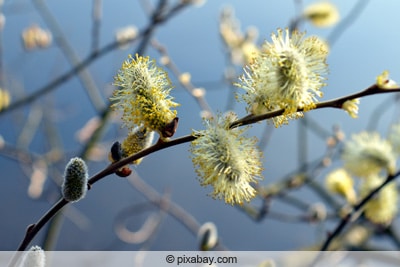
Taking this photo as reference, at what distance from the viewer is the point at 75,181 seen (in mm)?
587

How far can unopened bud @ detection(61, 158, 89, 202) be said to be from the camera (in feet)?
1.91

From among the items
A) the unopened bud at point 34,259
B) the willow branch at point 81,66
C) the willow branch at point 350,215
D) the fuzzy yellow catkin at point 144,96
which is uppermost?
the willow branch at point 81,66

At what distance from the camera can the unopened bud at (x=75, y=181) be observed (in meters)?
0.58

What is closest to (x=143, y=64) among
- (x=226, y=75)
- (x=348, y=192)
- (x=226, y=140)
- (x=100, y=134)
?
(x=226, y=140)

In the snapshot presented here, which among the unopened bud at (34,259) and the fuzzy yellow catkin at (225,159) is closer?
the unopened bud at (34,259)

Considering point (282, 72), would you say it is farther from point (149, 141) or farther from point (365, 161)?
point (365, 161)

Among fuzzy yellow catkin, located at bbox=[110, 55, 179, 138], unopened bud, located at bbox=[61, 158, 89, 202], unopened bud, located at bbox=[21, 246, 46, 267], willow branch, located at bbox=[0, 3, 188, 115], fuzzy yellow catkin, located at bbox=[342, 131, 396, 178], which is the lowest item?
fuzzy yellow catkin, located at bbox=[342, 131, 396, 178]

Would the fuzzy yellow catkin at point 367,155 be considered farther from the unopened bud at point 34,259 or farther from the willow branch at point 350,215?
the unopened bud at point 34,259

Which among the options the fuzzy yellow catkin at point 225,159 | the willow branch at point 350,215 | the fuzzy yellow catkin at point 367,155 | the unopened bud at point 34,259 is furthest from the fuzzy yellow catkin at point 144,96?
the fuzzy yellow catkin at point 367,155

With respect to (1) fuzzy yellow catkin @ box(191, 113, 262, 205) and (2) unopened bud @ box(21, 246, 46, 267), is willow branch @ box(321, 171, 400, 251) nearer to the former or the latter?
(1) fuzzy yellow catkin @ box(191, 113, 262, 205)

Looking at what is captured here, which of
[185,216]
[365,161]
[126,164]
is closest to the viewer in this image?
[126,164]

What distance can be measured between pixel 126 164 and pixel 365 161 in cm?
84

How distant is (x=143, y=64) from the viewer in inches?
28.2

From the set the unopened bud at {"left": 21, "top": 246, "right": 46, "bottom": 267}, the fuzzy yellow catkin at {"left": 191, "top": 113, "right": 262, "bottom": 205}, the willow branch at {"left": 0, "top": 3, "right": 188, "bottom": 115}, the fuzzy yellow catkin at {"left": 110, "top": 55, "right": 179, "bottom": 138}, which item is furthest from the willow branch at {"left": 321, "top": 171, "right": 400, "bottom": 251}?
the willow branch at {"left": 0, "top": 3, "right": 188, "bottom": 115}
